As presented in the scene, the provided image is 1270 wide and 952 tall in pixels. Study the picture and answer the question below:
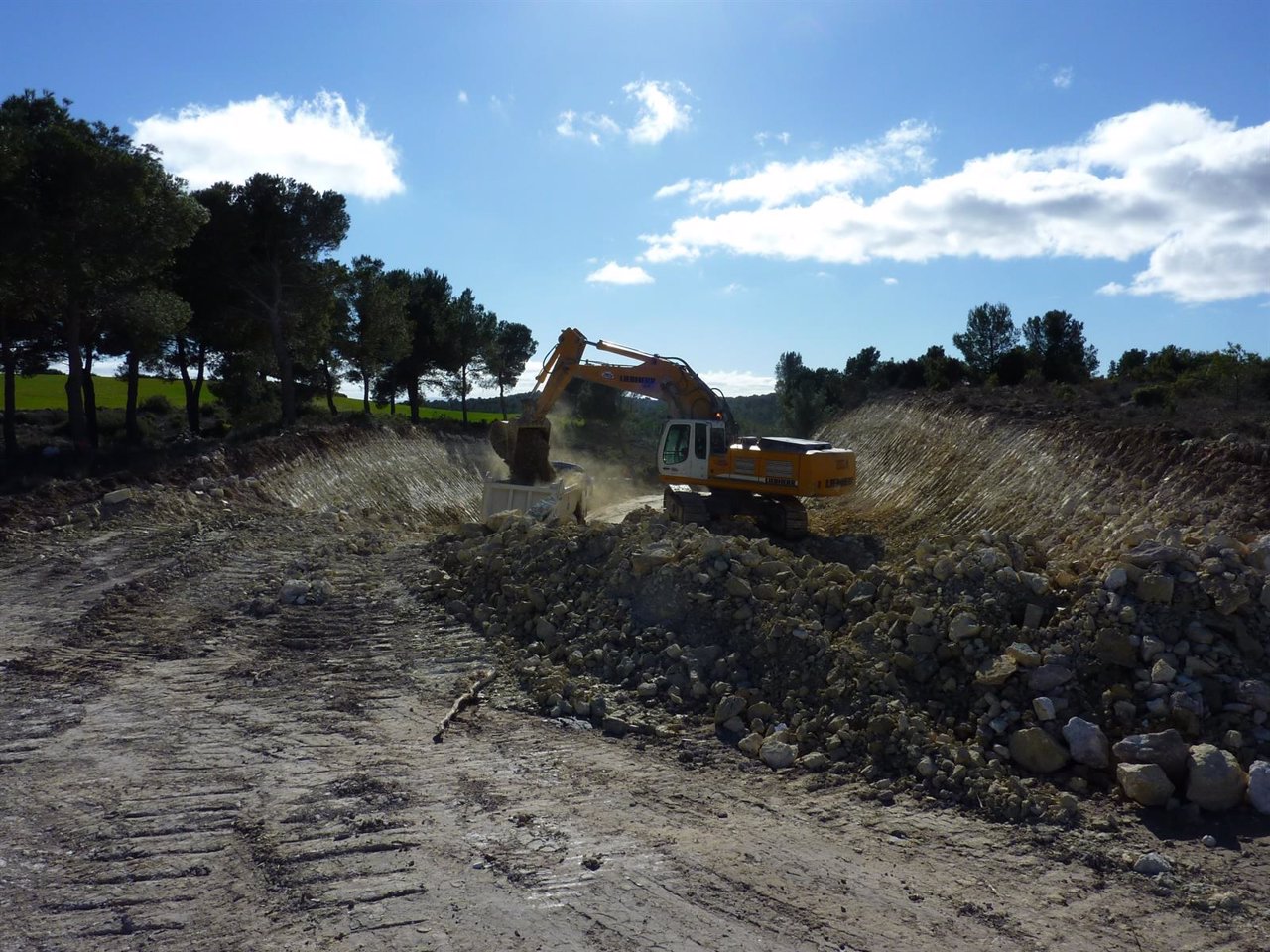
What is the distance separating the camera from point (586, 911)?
15.4 ft

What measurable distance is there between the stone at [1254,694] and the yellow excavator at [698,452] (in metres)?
9.19

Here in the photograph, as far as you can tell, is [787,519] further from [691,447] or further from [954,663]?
[954,663]

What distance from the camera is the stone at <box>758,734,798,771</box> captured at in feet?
22.3

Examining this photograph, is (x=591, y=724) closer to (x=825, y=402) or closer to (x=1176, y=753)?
(x=1176, y=753)

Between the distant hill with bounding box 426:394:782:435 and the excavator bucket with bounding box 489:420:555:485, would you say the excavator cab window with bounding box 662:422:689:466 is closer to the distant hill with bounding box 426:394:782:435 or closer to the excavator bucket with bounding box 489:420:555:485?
the excavator bucket with bounding box 489:420:555:485

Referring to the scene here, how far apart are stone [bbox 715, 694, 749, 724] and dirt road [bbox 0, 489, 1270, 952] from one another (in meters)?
0.24

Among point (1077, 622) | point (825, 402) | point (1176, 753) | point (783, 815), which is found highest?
point (825, 402)

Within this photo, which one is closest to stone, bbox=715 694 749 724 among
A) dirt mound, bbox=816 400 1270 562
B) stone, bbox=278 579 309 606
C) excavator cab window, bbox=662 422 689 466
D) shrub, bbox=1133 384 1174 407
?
dirt mound, bbox=816 400 1270 562

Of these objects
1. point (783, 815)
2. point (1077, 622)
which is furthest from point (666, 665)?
point (1077, 622)

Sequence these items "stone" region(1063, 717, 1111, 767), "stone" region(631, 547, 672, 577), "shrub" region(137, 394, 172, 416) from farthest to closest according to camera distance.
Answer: "shrub" region(137, 394, 172, 416) → "stone" region(631, 547, 672, 577) → "stone" region(1063, 717, 1111, 767)

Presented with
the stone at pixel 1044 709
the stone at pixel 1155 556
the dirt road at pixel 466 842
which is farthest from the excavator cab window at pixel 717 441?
the stone at pixel 1044 709

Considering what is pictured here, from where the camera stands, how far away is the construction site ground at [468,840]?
4594 millimetres

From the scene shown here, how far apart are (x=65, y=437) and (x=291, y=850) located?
99.5ft

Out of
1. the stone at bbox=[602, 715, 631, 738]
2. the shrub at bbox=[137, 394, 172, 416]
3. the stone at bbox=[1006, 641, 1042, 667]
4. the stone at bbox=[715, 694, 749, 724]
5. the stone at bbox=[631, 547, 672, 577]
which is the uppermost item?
the shrub at bbox=[137, 394, 172, 416]
